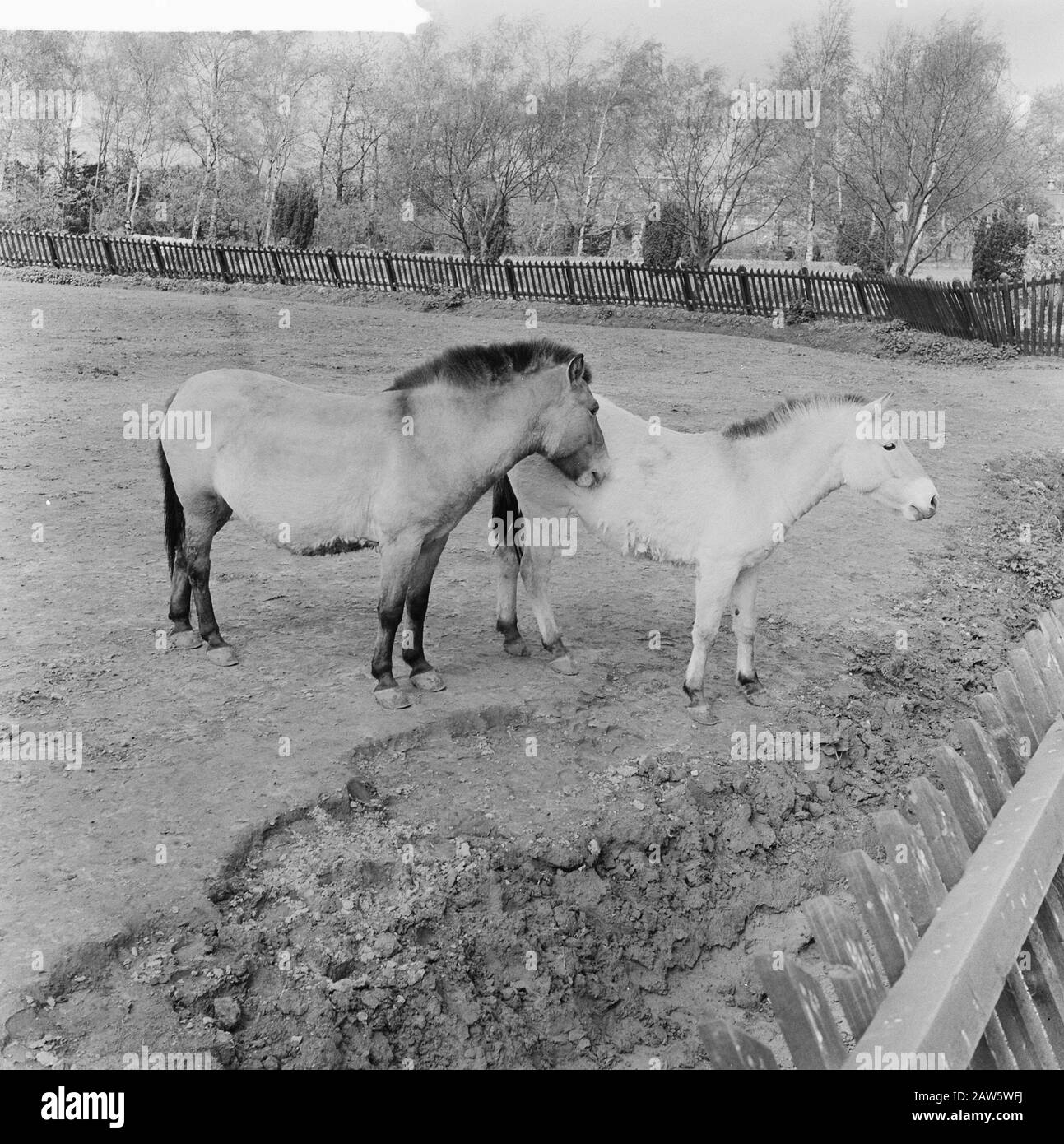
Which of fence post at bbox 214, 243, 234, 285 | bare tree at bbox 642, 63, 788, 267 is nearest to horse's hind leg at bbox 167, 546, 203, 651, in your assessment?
fence post at bbox 214, 243, 234, 285

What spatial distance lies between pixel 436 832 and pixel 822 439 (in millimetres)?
2238

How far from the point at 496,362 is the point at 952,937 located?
2.91 meters

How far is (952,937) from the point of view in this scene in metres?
2.06

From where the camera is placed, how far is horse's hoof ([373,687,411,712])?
4297 millimetres

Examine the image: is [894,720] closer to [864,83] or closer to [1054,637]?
[1054,637]

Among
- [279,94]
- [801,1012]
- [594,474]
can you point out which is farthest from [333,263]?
[801,1012]

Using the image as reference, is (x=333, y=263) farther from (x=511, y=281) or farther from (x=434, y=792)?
(x=434, y=792)

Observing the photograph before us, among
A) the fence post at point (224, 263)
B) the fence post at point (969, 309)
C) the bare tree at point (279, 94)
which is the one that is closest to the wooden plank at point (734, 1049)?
the bare tree at point (279, 94)

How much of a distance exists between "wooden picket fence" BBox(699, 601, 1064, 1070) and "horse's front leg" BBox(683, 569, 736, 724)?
171cm

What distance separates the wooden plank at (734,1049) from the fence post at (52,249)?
11.4m

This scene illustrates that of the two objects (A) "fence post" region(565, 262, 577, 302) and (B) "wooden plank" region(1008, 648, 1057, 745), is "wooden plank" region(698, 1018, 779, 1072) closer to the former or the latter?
(B) "wooden plank" region(1008, 648, 1057, 745)

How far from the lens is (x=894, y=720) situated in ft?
16.0

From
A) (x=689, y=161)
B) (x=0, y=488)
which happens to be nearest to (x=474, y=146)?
(x=689, y=161)
